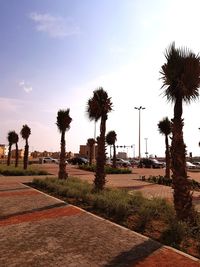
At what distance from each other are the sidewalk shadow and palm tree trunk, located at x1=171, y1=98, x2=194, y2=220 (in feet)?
5.91

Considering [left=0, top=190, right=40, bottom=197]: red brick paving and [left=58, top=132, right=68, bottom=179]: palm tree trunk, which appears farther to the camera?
[left=58, top=132, right=68, bottom=179]: palm tree trunk

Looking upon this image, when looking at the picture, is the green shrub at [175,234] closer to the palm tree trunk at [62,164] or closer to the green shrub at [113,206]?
the green shrub at [113,206]

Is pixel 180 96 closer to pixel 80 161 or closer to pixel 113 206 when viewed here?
pixel 113 206

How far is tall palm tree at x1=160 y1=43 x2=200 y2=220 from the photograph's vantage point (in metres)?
10.5

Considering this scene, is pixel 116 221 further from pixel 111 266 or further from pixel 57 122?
→ pixel 57 122

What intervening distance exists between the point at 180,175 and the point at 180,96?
252 centimetres

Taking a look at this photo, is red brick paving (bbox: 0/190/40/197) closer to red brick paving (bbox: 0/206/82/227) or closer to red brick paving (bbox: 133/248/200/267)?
red brick paving (bbox: 0/206/82/227)

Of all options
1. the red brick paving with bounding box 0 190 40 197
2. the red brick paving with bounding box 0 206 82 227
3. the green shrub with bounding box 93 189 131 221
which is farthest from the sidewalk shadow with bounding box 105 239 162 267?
the red brick paving with bounding box 0 190 40 197

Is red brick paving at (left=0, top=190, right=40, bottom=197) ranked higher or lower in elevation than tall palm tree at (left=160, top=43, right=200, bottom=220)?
lower

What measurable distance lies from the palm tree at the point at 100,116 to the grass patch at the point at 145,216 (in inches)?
33.6

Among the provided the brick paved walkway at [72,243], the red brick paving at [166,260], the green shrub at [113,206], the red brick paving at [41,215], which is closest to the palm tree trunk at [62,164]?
the green shrub at [113,206]

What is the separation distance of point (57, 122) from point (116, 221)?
14894 mm

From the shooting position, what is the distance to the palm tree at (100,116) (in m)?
17.9

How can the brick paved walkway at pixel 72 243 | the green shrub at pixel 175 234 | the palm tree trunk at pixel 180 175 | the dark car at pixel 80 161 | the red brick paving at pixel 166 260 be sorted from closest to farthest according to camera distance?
the red brick paving at pixel 166 260
the brick paved walkway at pixel 72 243
the green shrub at pixel 175 234
the palm tree trunk at pixel 180 175
the dark car at pixel 80 161
